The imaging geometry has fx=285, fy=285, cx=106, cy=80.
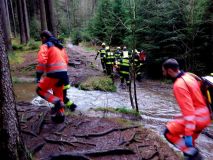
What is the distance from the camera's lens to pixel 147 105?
41.0 feet

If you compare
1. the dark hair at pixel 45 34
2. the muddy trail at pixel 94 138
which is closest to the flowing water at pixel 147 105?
the muddy trail at pixel 94 138

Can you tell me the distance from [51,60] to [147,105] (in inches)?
250

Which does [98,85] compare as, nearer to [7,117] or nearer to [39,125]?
[39,125]

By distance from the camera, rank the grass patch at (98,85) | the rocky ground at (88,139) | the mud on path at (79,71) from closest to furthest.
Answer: the rocky ground at (88,139) < the grass patch at (98,85) < the mud on path at (79,71)

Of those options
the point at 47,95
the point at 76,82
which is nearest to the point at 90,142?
the point at 47,95

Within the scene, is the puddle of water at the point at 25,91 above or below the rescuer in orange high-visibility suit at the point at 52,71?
below

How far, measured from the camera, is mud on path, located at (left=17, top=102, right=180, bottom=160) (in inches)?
225

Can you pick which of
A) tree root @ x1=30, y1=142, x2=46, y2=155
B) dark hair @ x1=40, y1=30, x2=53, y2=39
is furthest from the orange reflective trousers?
tree root @ x1=30, y1=142, x2=46, y2=155

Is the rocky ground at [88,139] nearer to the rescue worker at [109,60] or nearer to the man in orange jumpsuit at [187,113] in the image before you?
the man in orange jumpsuit at [187,113]

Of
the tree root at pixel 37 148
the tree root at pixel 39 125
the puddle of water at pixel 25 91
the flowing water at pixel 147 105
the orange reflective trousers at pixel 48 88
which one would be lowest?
the flowing water at pixel 147 105

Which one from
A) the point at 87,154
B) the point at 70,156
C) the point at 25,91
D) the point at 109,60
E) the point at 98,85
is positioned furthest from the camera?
the point at 109,60

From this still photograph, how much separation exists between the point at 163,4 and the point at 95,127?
47.6 feet

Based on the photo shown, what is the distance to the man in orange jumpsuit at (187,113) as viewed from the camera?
4406 millimetres

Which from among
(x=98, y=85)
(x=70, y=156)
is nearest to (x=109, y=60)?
(x=98, y=85)
